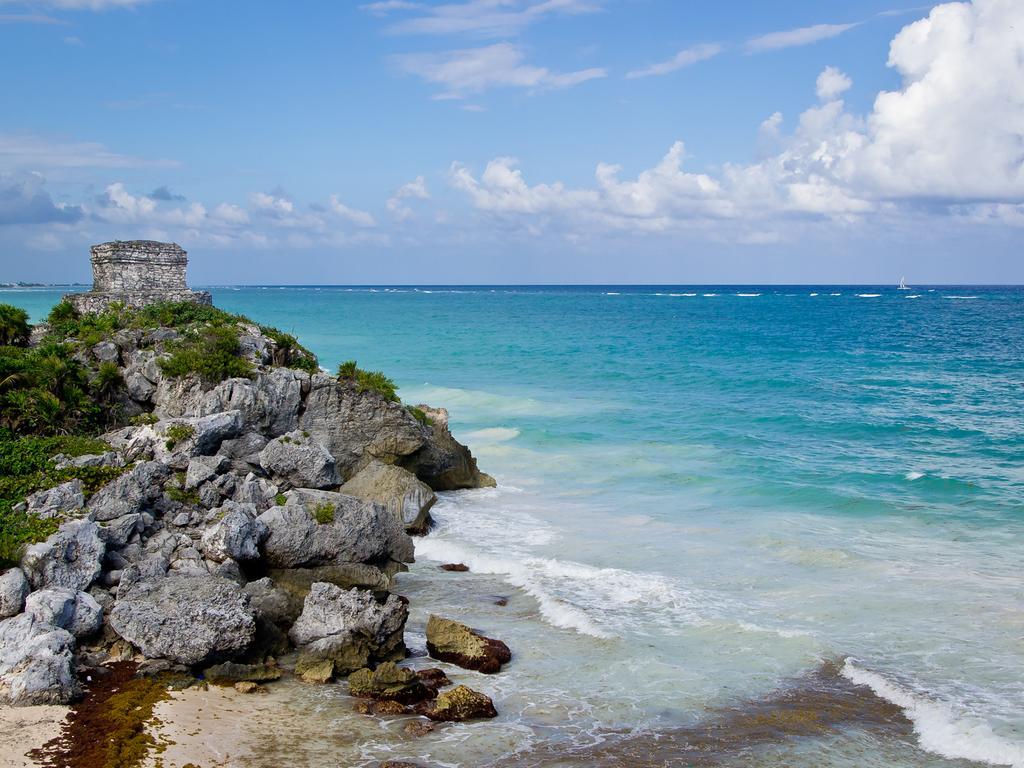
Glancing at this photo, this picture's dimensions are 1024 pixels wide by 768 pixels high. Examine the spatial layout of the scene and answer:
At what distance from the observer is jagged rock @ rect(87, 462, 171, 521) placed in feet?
52.4

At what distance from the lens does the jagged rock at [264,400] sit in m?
20.9

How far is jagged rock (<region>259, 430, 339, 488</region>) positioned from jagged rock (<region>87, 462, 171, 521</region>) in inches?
96.9

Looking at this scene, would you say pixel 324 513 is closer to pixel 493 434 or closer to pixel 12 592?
pixel 12 592

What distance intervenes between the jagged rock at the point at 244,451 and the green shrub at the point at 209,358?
2482 mm

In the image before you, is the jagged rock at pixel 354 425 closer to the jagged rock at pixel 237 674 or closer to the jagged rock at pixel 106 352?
the jagged rock at pixel 106 352

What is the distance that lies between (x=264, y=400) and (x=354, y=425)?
2.52 meters

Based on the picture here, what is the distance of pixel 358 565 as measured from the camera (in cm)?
1648

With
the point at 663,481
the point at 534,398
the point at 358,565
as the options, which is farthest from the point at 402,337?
the point at 358,565

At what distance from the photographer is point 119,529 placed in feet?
50.6

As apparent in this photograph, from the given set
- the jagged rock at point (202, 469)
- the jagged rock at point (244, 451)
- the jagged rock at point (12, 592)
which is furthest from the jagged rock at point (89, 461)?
the jagged rock at point (12, 592)

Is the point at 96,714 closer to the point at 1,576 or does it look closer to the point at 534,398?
the point at 1,576

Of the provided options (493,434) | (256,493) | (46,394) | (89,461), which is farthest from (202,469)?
(493,434)

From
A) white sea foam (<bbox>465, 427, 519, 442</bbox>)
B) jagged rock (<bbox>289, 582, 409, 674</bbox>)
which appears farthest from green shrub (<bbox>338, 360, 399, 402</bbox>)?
jagged rock (<bbox>289, 582, 409, 674</bbox>)

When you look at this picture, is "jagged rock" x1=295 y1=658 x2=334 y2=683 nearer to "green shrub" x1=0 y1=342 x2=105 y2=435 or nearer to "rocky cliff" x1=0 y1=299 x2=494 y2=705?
"rocky cliff" x1=0 y1=299 x2=494 y2=705
